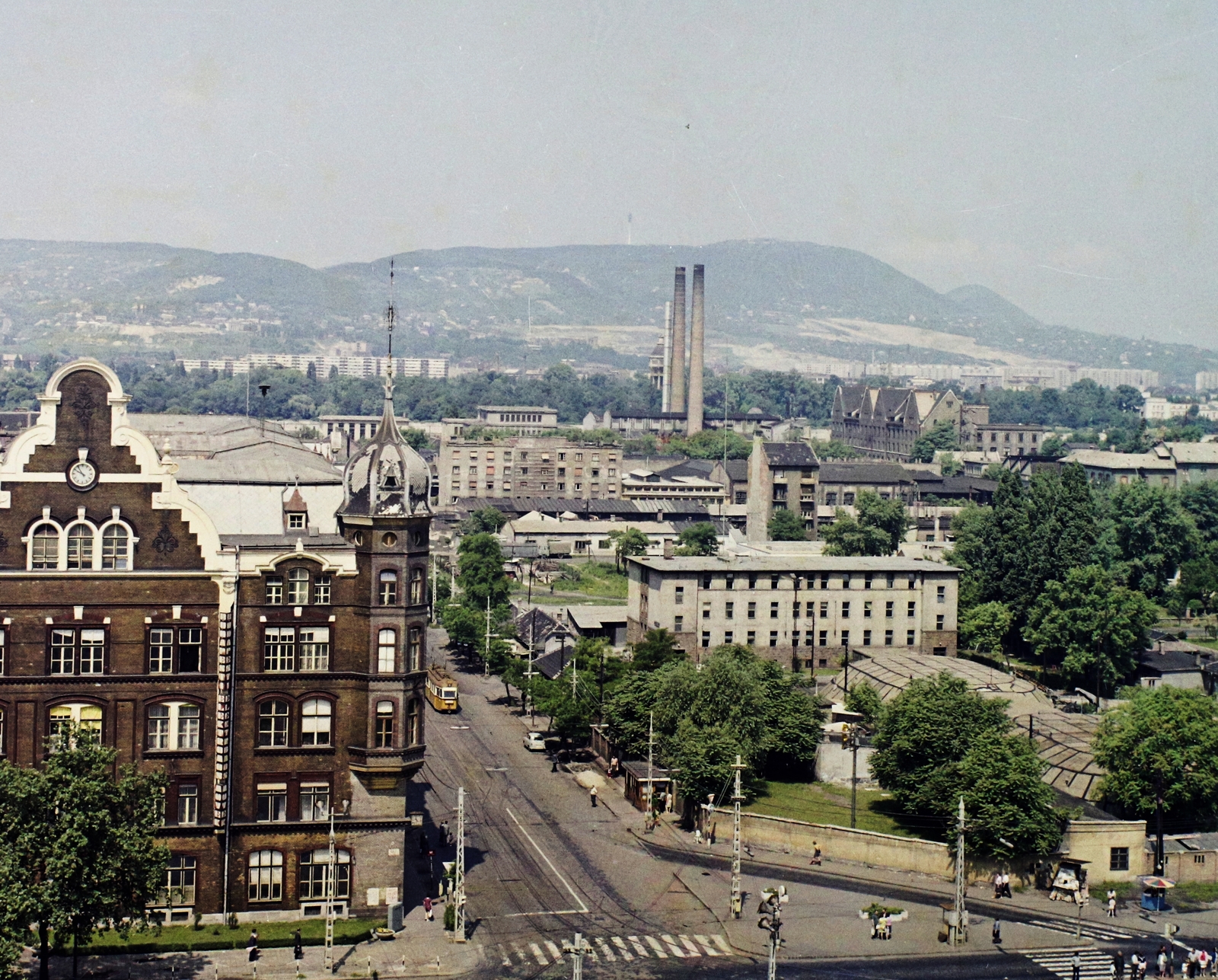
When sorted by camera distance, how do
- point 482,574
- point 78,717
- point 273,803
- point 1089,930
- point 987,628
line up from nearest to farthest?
point 78,717, point 273,803, point 1089,930, point 987,628, point 482,574

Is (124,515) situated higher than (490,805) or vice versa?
(124,515)

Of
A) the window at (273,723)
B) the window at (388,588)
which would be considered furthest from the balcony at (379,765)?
the window at (388,588)

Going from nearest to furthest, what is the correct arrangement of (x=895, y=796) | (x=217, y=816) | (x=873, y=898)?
(x=217, y=816)
(x=873, y=898)
(x=895, y=796)

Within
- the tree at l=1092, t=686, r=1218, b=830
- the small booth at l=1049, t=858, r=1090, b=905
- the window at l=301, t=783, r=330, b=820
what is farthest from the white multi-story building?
the window at l=301, t=783, r=330, b=820

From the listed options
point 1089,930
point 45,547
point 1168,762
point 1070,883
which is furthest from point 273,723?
point 1168,762

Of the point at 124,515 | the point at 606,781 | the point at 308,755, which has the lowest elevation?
the point at 606,781

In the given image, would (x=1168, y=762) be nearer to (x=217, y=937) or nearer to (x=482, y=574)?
(x=217, y=937)

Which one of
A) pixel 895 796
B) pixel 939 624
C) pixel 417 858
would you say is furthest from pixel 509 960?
pixel 939 624

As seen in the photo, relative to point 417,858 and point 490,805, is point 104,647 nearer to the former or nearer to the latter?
point 417,858
